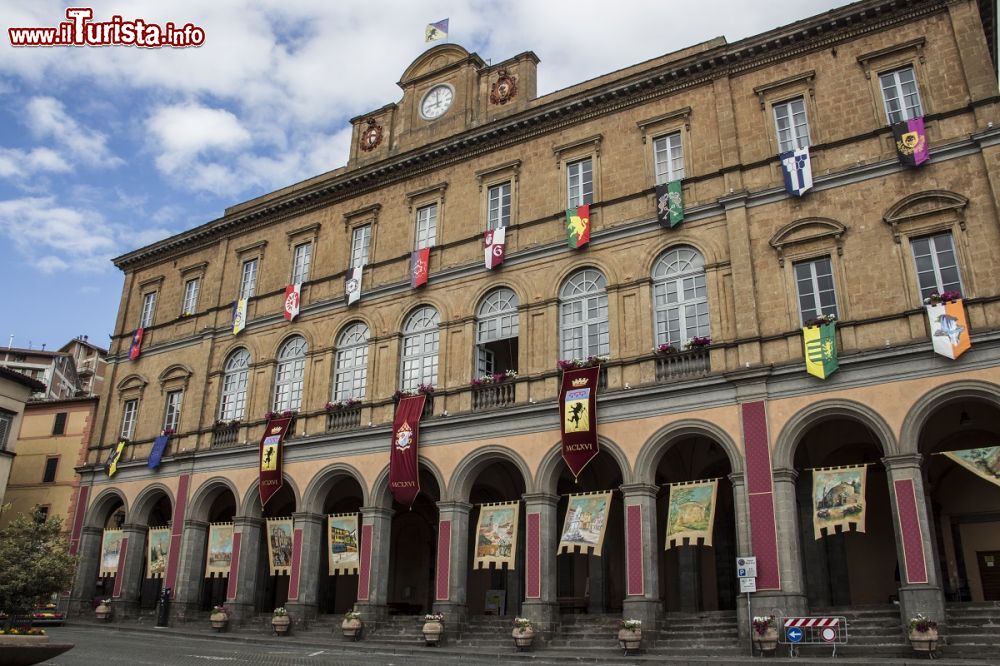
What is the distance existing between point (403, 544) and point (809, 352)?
16643 millimetres

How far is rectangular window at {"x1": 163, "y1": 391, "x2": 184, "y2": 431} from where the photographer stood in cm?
3206

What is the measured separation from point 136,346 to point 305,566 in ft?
47.0

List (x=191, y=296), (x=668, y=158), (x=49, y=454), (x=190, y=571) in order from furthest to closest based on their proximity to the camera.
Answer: (x=49, y=454), (x=191, y=296), (x=190, y=571), (x=668, y=158)

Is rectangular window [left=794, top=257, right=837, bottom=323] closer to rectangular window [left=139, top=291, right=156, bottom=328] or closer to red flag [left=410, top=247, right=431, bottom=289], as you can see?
red flag [left=410, top=247, right=431, bottom=289]

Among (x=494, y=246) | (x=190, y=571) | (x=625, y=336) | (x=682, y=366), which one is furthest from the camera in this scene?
(x=190, y=571)

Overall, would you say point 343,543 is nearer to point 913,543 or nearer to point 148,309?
point 913,543

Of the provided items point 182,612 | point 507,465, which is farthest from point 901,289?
point 182,612

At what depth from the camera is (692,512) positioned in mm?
20266

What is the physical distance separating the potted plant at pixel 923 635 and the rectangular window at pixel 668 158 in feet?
41.4

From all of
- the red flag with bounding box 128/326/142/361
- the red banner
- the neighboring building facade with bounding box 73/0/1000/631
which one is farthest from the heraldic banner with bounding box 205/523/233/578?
the red banner

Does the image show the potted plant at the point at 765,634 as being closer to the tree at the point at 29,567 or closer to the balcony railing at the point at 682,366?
the balcony railing at the point at 682,366

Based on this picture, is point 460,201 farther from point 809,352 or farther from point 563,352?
point 809,352

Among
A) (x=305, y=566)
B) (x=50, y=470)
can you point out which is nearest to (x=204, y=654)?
(x=305, y=566)

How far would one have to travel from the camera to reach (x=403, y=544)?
98.4 feet
